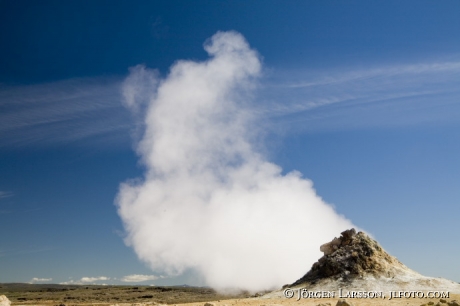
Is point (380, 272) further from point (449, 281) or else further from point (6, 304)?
point (6, 304)

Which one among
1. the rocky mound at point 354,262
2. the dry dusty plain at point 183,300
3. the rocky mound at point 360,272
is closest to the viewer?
the dry dusty plain at point 183,300

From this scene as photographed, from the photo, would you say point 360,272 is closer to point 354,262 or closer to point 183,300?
point 354,262

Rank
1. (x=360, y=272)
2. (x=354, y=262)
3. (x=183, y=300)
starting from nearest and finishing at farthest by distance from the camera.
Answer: (x=360, y=272) < (x=354, y=262) < (x=183, y=300)

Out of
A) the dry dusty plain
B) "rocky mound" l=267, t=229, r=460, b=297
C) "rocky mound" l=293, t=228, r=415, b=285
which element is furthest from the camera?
"rocky mound" l=293, t=228, r=415, b=285

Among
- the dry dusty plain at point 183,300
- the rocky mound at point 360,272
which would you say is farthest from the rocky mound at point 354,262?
the dry dusty plain at point 183,300

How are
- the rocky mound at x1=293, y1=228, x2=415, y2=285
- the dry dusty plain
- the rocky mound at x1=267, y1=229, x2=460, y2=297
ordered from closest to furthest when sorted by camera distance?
the dry dusty plain
the rocky mound at x1=267, y1=229, x2=460, y2=297
the rocky mound at x1=293, y1=228, x2=415, y2=285

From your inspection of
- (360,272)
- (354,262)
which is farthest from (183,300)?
(360,272)

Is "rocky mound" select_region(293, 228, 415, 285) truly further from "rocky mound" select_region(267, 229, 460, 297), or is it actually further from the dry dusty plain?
the dry dusty plain

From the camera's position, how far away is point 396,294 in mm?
39344

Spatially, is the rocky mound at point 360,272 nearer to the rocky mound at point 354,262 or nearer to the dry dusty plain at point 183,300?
the rocky mound at point 354,262

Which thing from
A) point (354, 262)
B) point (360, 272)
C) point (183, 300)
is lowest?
point (183, 300)

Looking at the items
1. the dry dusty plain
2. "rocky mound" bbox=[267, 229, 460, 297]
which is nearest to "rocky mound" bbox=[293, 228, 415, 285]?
Result: "rocky mound" bbox=[267, 229, 460, 297]

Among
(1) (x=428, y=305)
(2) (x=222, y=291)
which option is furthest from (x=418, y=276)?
(2) (x=222, y=291)

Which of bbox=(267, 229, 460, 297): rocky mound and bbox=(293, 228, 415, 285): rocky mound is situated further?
bbox=(293, 228, 415, 285): rocky mound
